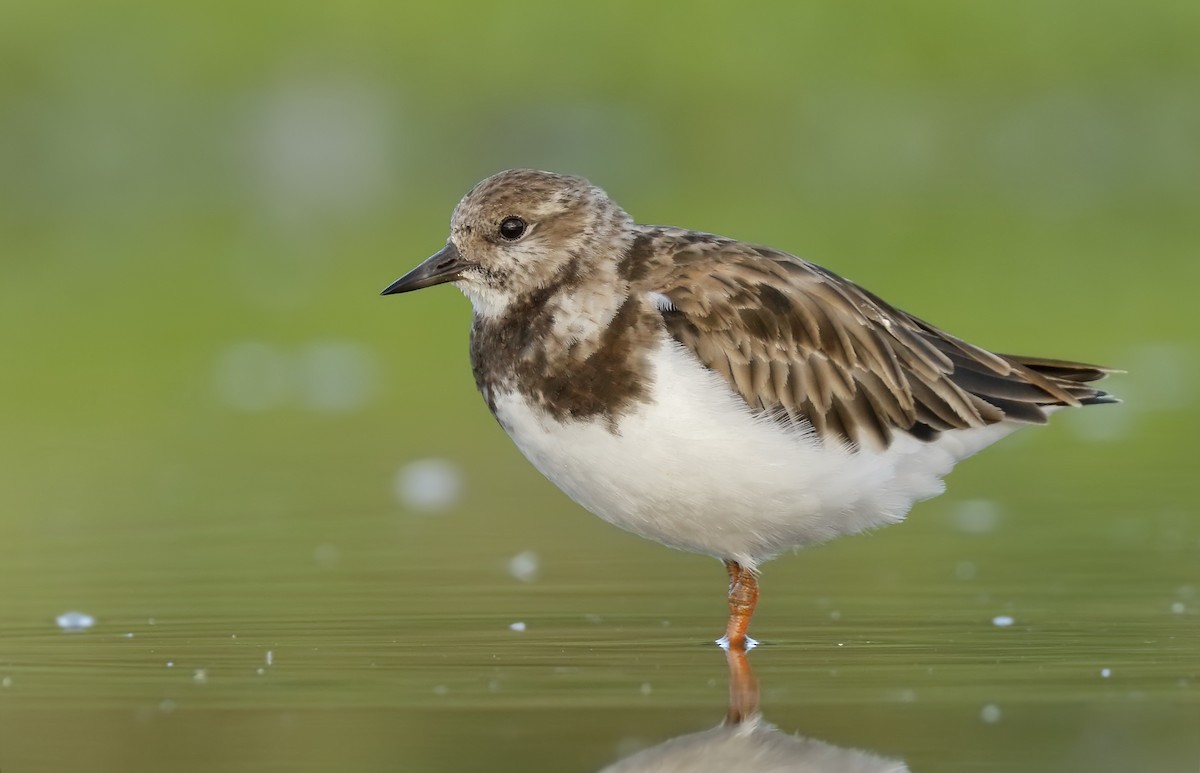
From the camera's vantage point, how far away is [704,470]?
284 inches

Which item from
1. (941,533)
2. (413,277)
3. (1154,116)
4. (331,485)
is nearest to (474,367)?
(413,277)

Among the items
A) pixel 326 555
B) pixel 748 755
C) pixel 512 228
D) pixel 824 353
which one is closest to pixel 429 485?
pixel 326 555

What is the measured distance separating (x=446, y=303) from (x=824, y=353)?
12.7m

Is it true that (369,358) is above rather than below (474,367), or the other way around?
above

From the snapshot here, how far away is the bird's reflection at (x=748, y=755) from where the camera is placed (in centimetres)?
562

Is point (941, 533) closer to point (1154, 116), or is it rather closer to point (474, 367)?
point (474, 367)

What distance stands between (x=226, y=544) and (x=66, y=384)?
19.8ft

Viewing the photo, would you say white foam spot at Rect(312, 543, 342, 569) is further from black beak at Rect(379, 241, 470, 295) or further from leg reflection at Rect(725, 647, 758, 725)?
leg reflection at Rect(725, 647, 758, 725)

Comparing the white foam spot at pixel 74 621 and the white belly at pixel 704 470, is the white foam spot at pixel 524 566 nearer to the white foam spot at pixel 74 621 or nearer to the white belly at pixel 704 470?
the white belly at pixel 704 470

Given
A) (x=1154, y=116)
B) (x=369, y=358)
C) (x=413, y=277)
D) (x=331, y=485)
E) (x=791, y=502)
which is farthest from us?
(x=1154, y=116)

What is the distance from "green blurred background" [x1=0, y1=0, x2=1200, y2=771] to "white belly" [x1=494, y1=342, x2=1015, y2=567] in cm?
41

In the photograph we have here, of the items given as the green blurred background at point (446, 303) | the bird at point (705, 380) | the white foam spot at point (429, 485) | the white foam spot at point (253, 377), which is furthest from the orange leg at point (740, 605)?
Result: the white foam spot at point (253, 377)

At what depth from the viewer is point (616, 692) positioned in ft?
21.4

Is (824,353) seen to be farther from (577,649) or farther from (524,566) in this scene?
(524,566)
